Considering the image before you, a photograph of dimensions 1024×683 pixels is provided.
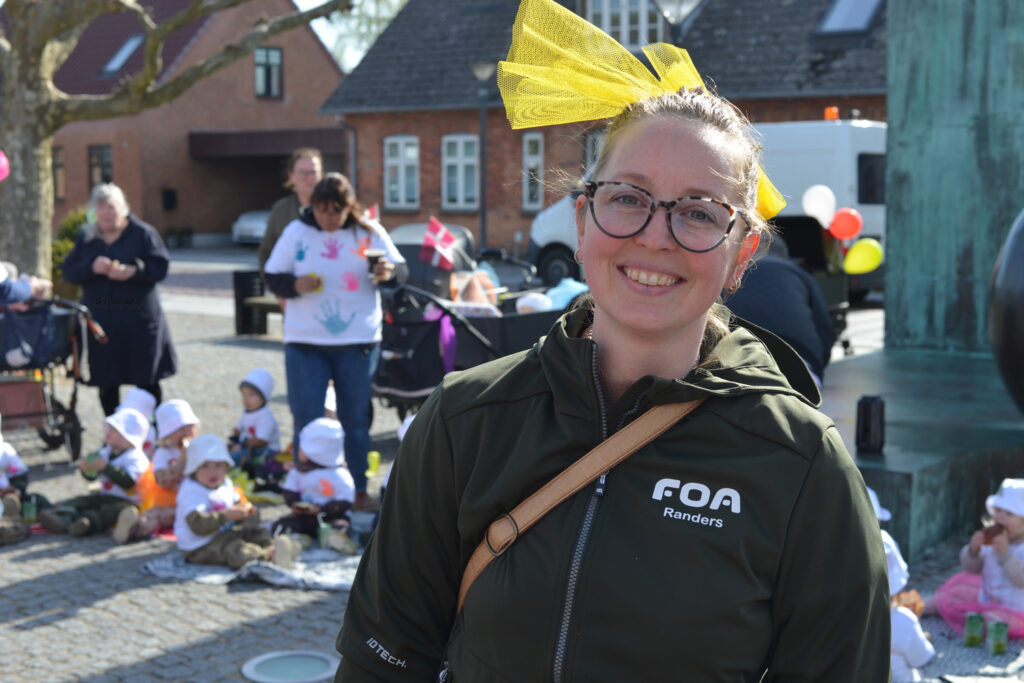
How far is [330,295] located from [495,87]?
26.4 meters

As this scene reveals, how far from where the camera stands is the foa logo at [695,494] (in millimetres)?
1857

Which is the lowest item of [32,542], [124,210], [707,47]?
[32,542]

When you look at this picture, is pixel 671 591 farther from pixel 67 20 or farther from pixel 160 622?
pixel 67 20

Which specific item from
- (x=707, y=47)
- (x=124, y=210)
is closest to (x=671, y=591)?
(x=124, y=210)

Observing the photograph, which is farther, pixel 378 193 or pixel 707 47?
pixel 378 193

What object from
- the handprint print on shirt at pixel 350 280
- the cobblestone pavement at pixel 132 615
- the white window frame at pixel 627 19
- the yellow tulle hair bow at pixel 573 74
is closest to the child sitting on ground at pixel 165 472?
the cobblestone pavement at pixel 132 615

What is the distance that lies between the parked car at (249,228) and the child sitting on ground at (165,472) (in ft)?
104

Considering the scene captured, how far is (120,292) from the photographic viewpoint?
8.45 metres

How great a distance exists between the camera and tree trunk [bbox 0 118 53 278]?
1328 cm

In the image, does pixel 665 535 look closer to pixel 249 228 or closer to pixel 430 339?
pixel 430 339

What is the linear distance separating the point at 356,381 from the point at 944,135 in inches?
231

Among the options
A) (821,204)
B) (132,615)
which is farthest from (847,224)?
(132,615)

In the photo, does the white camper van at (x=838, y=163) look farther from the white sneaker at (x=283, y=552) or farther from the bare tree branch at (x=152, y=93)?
the white sneaker at (x=283, y=552)

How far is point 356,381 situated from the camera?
7098 mm
